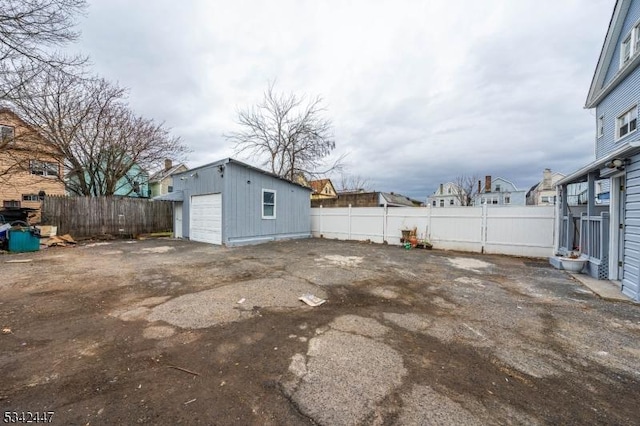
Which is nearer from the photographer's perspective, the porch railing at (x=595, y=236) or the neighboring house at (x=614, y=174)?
the neighboring house at (x=614, y=174)

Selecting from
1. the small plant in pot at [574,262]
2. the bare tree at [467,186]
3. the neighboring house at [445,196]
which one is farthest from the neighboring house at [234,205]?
the neighboring house at [445,196]

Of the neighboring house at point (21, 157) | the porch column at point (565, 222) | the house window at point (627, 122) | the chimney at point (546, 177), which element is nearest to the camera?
the porch column at point (565, 222)

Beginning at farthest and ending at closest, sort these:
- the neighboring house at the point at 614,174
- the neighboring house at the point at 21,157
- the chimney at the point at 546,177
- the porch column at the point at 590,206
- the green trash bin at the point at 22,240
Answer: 1. the chimney at the point at 546,177
2. the neighboring house at the point at 21,157
3. the green trash bin at the point at 22,240
4. the porch column at the point at 590,206
5. the neighboring house at the point at 614,174

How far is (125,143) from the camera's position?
1361 centimetres

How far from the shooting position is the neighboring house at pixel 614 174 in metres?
4.64

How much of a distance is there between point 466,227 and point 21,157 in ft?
62.2

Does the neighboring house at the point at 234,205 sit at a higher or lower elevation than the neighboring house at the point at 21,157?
lower

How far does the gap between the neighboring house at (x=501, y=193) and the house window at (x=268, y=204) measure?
3187cm

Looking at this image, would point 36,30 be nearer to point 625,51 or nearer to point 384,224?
point 384,224

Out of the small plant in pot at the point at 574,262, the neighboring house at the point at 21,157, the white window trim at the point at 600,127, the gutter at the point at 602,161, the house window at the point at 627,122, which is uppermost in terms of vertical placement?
the white window trim at the point at 600,127


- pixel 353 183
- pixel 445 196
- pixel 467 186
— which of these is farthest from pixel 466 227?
pixel 445 196

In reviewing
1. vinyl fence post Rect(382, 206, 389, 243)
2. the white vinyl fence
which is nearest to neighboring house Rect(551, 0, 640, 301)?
the white vinyl fence

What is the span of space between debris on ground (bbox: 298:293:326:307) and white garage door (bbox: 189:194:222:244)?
696 centimetres

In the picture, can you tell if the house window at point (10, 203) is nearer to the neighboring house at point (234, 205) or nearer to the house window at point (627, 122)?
the neighboring house at point (234, 205)
